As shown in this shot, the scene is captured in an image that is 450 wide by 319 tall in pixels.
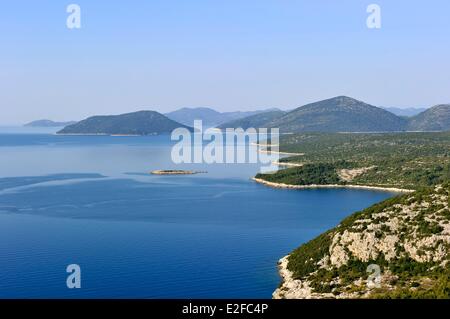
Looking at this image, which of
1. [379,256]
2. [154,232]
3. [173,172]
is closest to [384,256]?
[379,256]

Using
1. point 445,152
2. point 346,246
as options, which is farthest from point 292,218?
point 445,152

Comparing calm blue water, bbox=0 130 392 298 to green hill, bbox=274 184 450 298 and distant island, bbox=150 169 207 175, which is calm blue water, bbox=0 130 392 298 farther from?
distant island, bbox=150 169 207 175

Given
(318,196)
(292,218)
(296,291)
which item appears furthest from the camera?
(318,196)

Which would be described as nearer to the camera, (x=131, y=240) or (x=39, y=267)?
(x=39, y=267)

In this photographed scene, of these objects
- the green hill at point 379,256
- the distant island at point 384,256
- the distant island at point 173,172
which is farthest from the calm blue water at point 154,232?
the distant island at point 173,172

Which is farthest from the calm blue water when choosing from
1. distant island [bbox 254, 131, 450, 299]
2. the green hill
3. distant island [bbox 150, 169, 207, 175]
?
distant island [bbox 150, 169, 207, 175]

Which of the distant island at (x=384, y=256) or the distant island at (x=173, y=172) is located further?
the distant island at (x=173, y=172)

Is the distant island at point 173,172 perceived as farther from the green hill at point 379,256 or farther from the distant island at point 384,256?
the green hill at point 379,256
